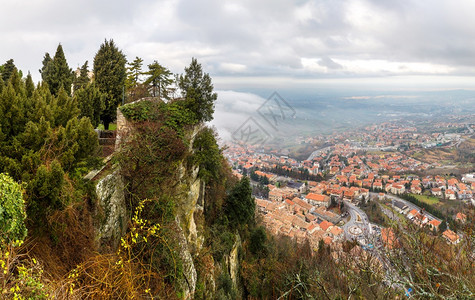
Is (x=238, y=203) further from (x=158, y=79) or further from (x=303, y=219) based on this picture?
(x=303, y=219)

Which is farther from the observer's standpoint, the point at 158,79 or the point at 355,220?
the point at 355,220

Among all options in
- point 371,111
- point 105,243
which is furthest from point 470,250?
point 371,111

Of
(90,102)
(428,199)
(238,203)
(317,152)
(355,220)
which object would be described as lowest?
(355,220)

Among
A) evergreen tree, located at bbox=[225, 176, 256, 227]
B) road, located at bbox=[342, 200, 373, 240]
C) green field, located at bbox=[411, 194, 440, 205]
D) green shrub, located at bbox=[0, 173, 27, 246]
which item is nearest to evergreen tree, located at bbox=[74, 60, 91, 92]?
evergreen tree, located at bbox=[225, 176, 256, 227]

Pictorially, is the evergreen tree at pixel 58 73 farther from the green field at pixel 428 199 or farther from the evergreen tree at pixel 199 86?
the green field at pixel 428 199

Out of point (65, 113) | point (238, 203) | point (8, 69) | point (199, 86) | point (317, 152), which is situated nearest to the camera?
point (65, 113)

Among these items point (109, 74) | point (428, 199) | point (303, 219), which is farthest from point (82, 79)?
point (428, 199)

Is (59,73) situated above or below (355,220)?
above

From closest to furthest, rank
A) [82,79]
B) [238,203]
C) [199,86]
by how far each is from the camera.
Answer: [199,86], [238,203], [82,79]

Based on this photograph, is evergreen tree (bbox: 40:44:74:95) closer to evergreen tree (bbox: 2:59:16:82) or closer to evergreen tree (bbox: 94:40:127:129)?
evergreen tree (bbox: 94:40:127:129)
